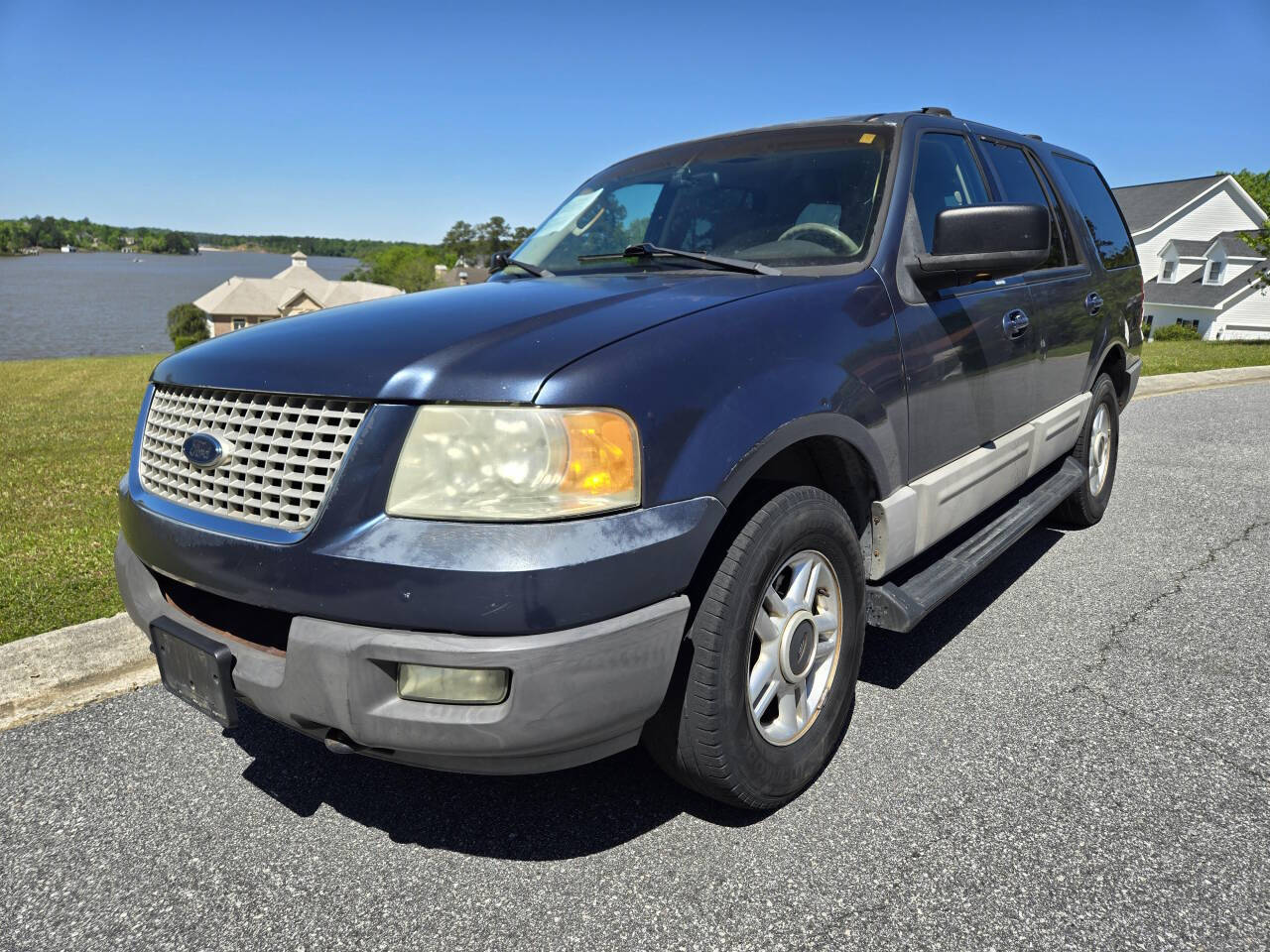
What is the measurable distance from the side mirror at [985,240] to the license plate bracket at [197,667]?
2.37 metres

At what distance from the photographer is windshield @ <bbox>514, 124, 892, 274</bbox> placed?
302 centimetres

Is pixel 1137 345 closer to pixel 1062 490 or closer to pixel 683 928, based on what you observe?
pixel 1062 490

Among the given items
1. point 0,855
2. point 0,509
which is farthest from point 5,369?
point 0,855

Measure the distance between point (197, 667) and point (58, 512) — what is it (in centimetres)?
419

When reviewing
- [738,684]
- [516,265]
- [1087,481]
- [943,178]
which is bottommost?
[1087,481]

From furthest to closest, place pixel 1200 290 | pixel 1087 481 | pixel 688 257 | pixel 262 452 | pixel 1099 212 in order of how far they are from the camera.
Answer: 1. pixel 1200 290
2. pixel 1099 212
3. pixel 1087 481
4. pixel 688 257
5. pixel 262 452

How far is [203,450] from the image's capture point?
2135mm

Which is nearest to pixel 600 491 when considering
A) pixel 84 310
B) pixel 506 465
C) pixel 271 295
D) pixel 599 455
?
pixel 599 455

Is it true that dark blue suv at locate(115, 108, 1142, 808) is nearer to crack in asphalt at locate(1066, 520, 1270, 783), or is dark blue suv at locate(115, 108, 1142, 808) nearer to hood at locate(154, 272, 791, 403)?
hood at locate(154, 272, 791, 403)

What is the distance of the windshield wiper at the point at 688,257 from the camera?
2.83m

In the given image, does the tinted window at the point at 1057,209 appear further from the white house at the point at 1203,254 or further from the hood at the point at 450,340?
the white house at the point at 1203,254

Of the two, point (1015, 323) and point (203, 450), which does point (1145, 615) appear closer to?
point (1015, 323)

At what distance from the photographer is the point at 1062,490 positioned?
4.27m

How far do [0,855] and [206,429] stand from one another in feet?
4.12
